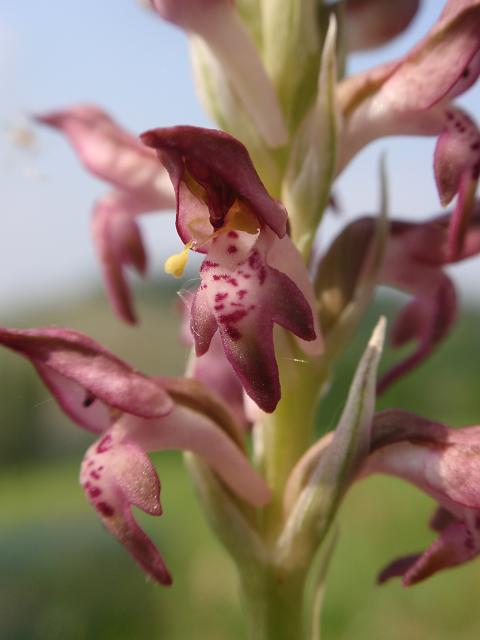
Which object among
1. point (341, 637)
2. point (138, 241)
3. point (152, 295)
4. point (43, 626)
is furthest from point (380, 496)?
point (138, 241)

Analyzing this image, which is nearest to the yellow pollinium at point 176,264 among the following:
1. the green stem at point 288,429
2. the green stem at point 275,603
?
the green stem at point 288,429

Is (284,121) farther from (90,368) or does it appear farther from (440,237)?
(90,368)

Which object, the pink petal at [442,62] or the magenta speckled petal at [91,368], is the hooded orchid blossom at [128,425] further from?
the pink petal at [442,62]

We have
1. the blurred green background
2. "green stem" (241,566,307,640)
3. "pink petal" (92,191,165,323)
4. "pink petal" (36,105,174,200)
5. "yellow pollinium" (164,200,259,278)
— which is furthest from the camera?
the blurred green background

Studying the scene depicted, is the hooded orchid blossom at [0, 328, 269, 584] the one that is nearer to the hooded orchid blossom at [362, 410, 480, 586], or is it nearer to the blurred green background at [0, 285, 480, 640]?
the hooded orchid blossom at [362, 410, 480, 586]

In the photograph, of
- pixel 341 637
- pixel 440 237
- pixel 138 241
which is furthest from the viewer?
pixel 341 637

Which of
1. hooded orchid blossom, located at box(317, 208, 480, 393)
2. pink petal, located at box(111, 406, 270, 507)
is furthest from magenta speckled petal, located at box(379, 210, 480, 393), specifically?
pink petal, located at box(111, 406, 270, 507)

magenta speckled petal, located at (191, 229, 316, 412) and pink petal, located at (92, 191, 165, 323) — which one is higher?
magenta speckled petal, located at (191, 229, 316, 412)
